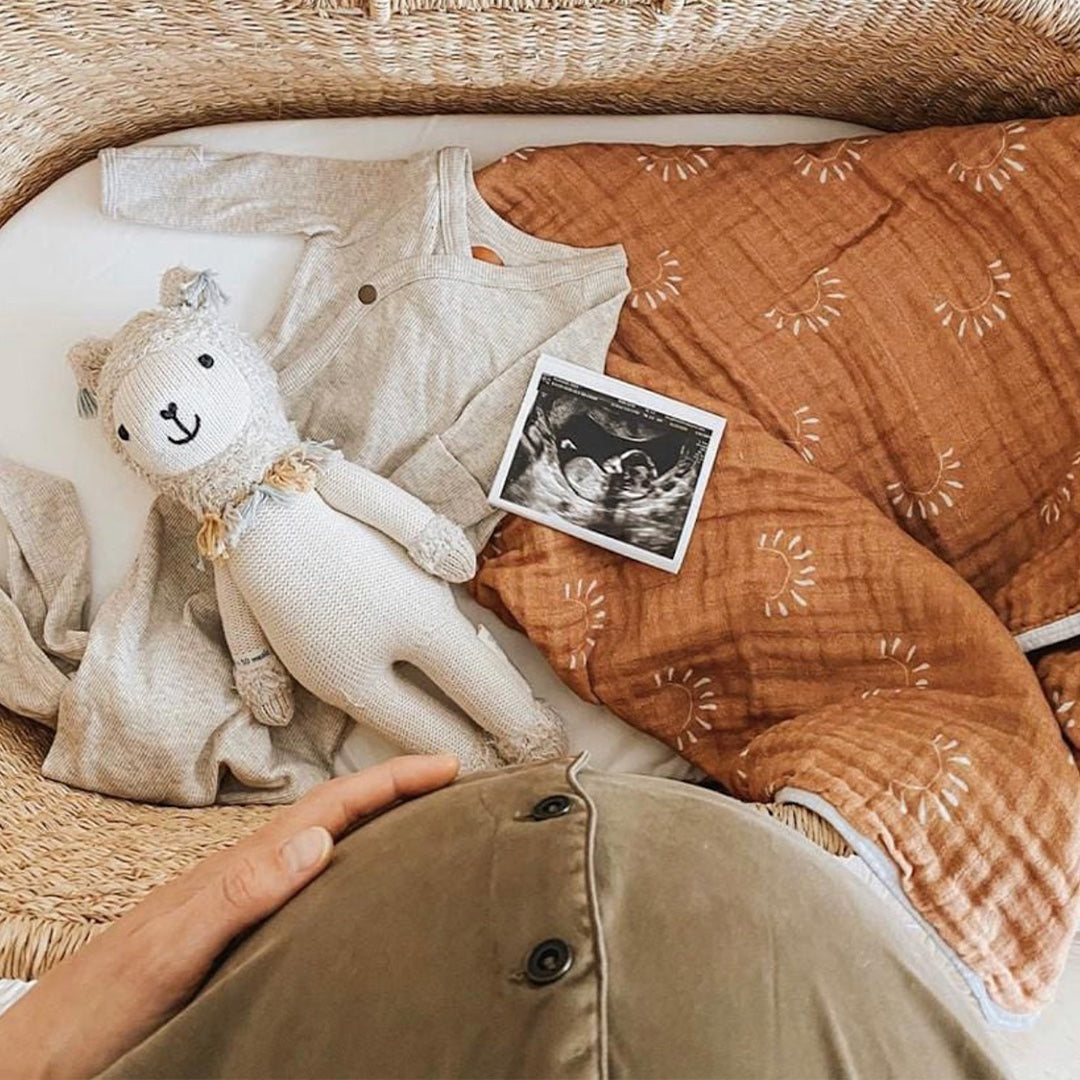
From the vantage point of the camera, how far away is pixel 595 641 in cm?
124

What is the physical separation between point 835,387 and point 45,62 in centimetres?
85

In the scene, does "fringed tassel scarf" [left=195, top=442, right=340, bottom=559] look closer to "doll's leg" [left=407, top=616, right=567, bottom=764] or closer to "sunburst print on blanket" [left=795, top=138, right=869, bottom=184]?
"doll's leg" [left=407, top=616, right=567, bottom=764]

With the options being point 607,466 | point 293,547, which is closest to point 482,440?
point 607,466

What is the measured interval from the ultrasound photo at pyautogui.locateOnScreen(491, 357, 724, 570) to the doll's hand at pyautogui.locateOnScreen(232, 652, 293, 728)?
274 mm

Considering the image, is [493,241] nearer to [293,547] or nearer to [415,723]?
[293,547]

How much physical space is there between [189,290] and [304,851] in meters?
0.65

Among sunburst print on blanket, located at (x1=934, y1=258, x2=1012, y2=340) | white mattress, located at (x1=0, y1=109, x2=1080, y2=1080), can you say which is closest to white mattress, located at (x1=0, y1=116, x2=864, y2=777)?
white mattress, located at (x1=0, y1=109, x2=1080, y2=1080)

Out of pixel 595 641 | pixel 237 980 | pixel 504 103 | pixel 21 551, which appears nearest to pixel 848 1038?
pixel 237 980

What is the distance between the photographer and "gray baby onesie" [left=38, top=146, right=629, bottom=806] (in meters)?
1.19

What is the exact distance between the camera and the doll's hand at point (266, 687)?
1.19 meters

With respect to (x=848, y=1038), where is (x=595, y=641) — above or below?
below

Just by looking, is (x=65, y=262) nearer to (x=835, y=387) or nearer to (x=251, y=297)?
(x=251, y=297)

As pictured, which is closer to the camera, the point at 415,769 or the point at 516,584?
the point at 415,769

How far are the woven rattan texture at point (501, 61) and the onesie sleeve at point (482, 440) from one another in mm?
261
